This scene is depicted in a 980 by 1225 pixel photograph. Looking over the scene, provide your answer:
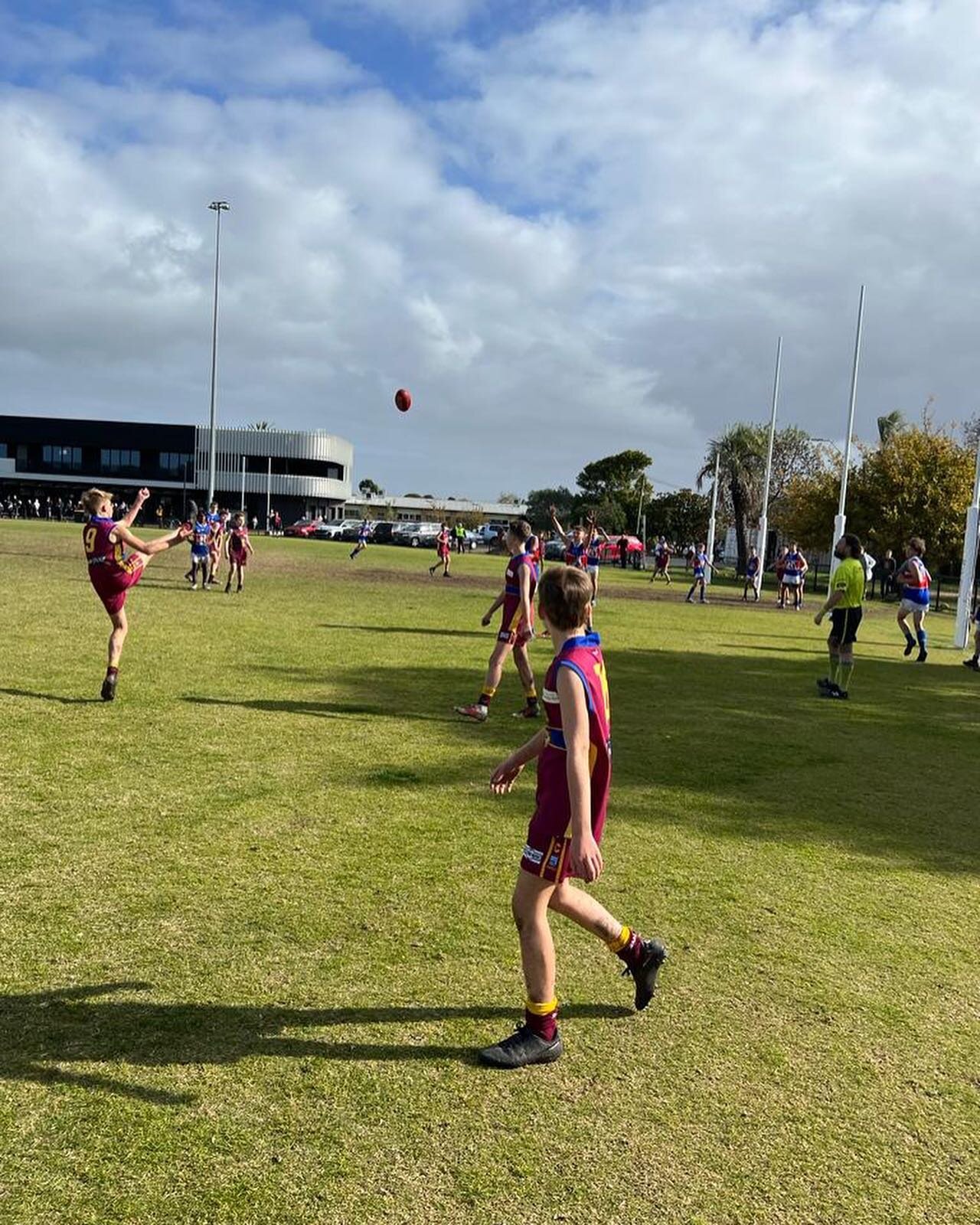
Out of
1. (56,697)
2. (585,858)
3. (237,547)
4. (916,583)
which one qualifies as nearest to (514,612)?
(56,697)

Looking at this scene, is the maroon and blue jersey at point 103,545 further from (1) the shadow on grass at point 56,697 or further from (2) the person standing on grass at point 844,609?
(2) the person standing on grass at point 844,609

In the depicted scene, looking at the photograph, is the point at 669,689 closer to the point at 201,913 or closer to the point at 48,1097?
the point at 201,913

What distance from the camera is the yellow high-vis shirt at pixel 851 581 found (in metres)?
11.6

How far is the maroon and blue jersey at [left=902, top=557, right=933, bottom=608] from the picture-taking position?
1614 cm

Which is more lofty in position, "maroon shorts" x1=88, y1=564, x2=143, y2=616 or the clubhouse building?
the clubhouse building

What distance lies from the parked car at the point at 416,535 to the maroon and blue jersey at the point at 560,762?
61.7 metres

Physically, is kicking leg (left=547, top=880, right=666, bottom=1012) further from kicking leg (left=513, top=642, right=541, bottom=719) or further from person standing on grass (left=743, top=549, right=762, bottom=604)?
person standing on grass (left=743, top=549, right=762, bottom=604)

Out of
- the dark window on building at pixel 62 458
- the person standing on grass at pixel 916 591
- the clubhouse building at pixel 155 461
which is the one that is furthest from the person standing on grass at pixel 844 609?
the dark window on building at pixel 62 458

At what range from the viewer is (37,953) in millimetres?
4070

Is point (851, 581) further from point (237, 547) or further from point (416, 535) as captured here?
point (416, 535)

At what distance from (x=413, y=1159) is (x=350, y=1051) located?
65cm

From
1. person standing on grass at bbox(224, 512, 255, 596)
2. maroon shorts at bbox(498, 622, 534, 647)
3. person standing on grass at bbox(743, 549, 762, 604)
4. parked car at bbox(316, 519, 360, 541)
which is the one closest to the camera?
maroon shorts at bbox(498, 622, 534, 647)

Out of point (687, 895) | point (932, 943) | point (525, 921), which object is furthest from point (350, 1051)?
point (932, 943)

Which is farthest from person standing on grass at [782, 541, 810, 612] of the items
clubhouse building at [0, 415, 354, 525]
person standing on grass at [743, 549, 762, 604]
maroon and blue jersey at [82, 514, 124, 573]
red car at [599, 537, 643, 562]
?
clubhouse building at [0, 415, 354, 525]
